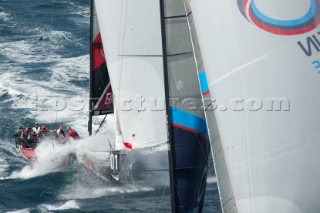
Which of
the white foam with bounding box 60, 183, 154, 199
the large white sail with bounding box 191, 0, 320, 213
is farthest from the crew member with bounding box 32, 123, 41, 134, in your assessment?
the large white sail with bounding box 191, 0, 320, 213

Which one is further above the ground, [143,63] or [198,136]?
[143,63]

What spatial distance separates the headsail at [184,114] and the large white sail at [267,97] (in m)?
2.36

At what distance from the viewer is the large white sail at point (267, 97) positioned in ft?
54.5

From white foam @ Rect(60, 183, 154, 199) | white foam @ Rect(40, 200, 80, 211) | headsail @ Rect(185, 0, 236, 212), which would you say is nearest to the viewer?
headsail @ Rect(185, 0, 236, 212)

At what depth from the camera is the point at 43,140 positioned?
34.0 m

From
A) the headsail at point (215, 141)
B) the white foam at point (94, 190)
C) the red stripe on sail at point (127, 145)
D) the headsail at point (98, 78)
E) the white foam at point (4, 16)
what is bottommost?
the headsail at point (215, 141)

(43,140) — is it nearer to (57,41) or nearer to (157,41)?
(157,41)

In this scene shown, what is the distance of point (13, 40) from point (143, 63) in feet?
60.3

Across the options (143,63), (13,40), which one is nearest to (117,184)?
(143,63)

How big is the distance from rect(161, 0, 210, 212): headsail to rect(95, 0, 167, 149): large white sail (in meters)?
7.36

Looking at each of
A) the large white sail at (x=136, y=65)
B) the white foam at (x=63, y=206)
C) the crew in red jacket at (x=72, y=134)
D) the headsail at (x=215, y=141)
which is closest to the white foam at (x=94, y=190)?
the white foam at (x=63, y=206)

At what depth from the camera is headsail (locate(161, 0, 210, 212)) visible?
19.4m

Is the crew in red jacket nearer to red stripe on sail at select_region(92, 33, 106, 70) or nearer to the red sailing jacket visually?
the red sailing jacket

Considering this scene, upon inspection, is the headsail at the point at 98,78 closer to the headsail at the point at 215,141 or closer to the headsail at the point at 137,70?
the headsail at the point at 137,70
